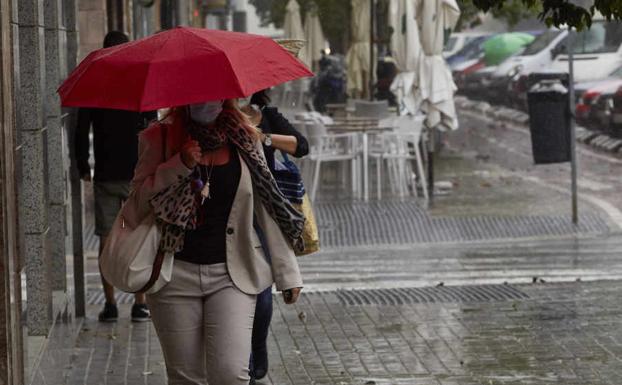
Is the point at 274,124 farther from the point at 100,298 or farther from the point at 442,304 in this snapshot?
the point at 100,298

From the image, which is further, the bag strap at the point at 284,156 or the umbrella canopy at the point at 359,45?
the umbrella canopy at the point at 359,45

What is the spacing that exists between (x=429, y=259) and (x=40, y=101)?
667cm

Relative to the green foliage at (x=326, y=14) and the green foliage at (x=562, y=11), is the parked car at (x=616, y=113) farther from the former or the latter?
the green foliage at (x=562, y=11)

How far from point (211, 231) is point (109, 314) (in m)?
4.81

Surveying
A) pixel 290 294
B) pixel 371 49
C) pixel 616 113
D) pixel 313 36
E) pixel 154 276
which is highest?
pixel 313 36

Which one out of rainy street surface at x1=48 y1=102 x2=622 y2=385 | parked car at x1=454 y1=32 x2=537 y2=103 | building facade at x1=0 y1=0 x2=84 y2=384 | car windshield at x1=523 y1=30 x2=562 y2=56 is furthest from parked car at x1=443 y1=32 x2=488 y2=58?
building facade at x1=0 y1=0 x2=84 y2=384

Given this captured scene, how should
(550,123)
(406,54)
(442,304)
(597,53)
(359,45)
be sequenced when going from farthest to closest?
(597,53) < (359,45) < (406,54) < (550,123) < (442,304)

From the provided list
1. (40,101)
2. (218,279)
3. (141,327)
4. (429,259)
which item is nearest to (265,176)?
(218,279)

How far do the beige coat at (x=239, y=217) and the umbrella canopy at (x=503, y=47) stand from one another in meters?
35.2

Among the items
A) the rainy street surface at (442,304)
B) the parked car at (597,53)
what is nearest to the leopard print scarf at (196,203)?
the rainy street surface at (442,304)

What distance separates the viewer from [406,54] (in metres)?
21.6

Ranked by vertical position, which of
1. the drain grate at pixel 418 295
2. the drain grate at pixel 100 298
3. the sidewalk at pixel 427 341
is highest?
the sidewalk at pixel 427 341

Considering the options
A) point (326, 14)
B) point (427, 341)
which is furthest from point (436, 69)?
point (427, 341)

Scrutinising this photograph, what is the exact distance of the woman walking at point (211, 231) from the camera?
19.8 ft
